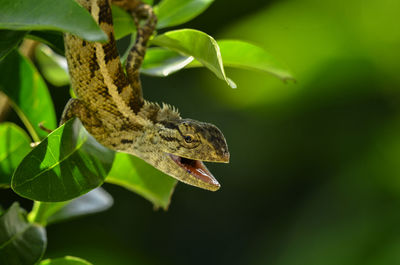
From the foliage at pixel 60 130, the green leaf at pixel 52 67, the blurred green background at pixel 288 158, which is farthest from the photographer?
the blurred green background at pixel 288 158

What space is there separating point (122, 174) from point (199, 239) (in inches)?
160

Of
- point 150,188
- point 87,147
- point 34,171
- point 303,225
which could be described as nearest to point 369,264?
point 303,225

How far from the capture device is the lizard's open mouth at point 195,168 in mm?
2115

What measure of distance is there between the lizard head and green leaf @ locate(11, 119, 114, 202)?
374 millimetres

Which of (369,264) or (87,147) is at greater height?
(87,147)

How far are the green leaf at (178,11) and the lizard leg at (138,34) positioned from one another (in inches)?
2.1

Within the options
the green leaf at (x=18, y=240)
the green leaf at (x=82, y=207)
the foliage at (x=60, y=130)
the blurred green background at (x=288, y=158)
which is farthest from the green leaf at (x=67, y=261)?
the blurred green background at (x=288, y=158)

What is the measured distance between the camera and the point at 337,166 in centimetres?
507

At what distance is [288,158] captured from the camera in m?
5.75

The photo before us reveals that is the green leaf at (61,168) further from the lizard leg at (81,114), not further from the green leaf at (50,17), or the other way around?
the green leaf at (50,17)

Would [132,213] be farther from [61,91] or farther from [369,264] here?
[369,264]

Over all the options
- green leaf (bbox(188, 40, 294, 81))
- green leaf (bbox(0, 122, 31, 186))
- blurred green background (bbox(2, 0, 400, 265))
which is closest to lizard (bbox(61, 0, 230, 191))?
green leaf (bbox(0, 122, 31, 186))

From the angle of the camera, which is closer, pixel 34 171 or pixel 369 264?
pixel 34 171

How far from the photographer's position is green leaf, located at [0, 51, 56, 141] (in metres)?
2.07
